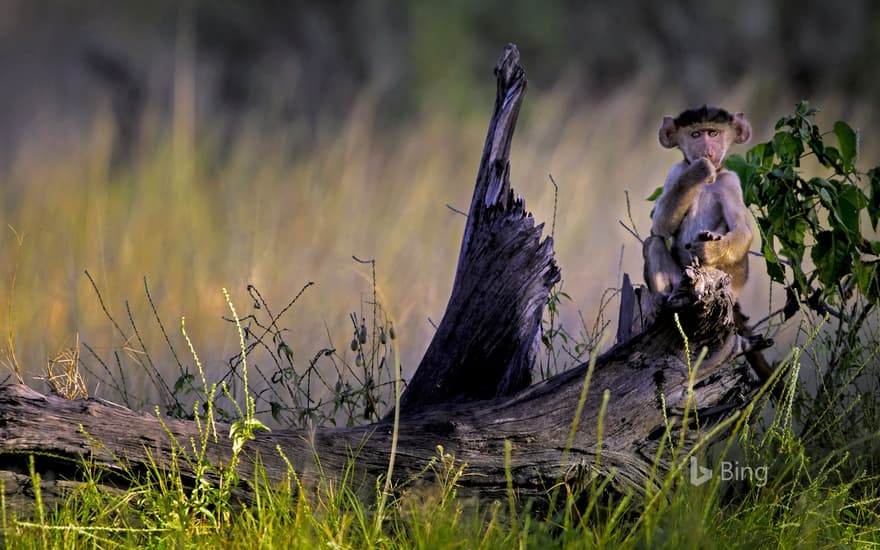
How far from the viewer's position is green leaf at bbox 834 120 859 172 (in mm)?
3240

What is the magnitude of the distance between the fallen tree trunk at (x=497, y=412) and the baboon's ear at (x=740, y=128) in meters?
0.69

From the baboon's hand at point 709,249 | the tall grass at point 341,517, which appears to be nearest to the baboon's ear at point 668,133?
the baboon's hand at point 709,249

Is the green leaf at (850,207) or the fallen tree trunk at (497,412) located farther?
the green leaf at (850,207)

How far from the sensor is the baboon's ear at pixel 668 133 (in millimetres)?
3023

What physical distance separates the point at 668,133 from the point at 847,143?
2.27 feet

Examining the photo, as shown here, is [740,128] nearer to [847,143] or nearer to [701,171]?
[701,171]

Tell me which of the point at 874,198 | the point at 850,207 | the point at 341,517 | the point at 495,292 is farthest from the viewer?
the point at 874,198

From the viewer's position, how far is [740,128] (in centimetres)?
304

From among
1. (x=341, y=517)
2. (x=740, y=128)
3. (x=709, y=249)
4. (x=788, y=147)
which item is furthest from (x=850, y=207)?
(x=341, y=517)

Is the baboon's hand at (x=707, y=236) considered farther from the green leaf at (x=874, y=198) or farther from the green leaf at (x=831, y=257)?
the green leaf at (x=874, y=198)

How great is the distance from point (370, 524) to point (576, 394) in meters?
0.69

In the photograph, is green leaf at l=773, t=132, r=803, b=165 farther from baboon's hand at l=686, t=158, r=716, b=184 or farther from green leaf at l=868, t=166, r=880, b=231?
baboon's hand at l=686, t=158, r=716, b=184

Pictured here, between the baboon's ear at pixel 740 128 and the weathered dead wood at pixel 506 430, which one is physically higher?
the baboon's ear at pixel 740 128

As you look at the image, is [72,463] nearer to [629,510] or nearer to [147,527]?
[147,527]
